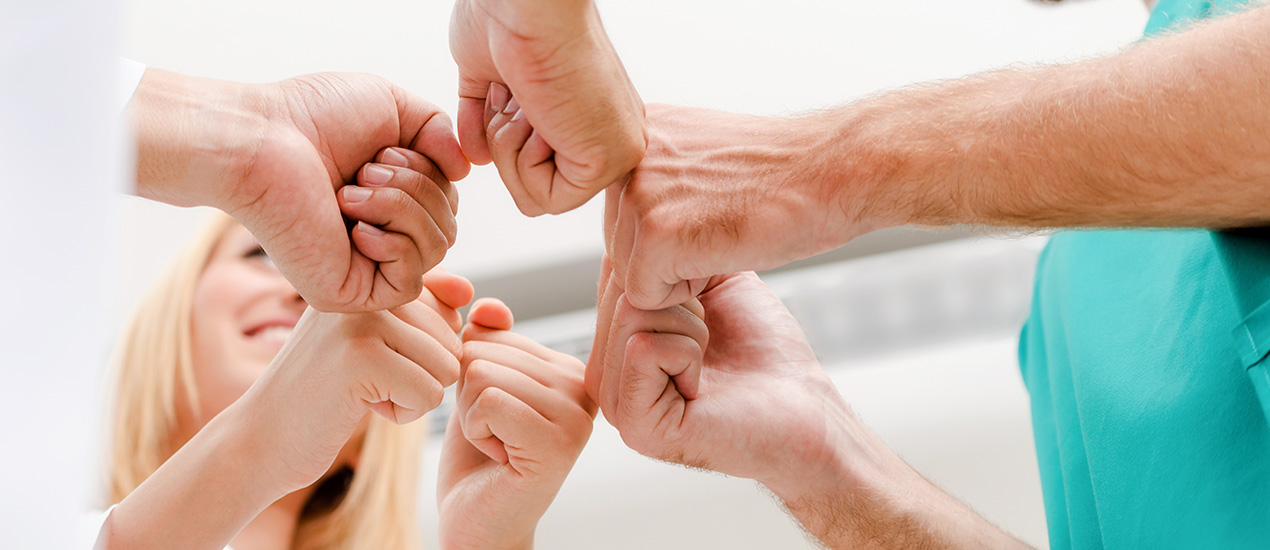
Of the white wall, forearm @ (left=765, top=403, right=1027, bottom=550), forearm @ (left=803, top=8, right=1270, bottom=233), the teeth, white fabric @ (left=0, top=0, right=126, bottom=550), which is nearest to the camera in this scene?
white fabric @ (left=0, top=0, right=126, bottom=550)

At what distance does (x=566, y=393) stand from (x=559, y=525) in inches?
22.8

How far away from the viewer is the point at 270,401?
83 cm

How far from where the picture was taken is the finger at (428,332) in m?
0.79

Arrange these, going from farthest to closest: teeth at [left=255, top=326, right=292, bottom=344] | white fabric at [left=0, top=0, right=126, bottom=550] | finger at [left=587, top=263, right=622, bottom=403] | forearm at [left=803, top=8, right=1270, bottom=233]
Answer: teeth at [left=255, top=326, right=292, bottom=344], finger at [left=587, top=263, right=622, bottom=403], forearm at [left=803, top=8, right=1270, bottom=233], white fabric at [left=0, top=0, right=126, bottom=550]

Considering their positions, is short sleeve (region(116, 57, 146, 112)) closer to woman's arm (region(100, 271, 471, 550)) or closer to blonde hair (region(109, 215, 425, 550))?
woman's arm (region(100, 271, 471, 550))

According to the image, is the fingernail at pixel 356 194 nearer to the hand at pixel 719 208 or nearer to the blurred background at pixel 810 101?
the hand at pixel 719 208

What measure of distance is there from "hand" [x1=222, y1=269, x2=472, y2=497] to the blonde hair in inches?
20.3

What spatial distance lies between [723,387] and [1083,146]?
1.22 feet

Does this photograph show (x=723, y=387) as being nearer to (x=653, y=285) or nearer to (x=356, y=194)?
(x=653, y=285)

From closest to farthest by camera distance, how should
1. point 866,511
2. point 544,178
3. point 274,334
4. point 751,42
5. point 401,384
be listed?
point 544,178
point 401,384
point 866,511
point 274,334
point 751,42

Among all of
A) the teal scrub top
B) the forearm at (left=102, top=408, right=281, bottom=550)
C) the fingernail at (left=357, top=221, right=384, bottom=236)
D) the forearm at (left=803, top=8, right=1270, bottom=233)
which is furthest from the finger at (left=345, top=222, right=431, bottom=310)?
the teal scrub top

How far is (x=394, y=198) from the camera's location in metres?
0.70

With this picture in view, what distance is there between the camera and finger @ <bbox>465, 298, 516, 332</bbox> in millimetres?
909

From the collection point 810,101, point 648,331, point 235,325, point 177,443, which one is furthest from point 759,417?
point 177,443
